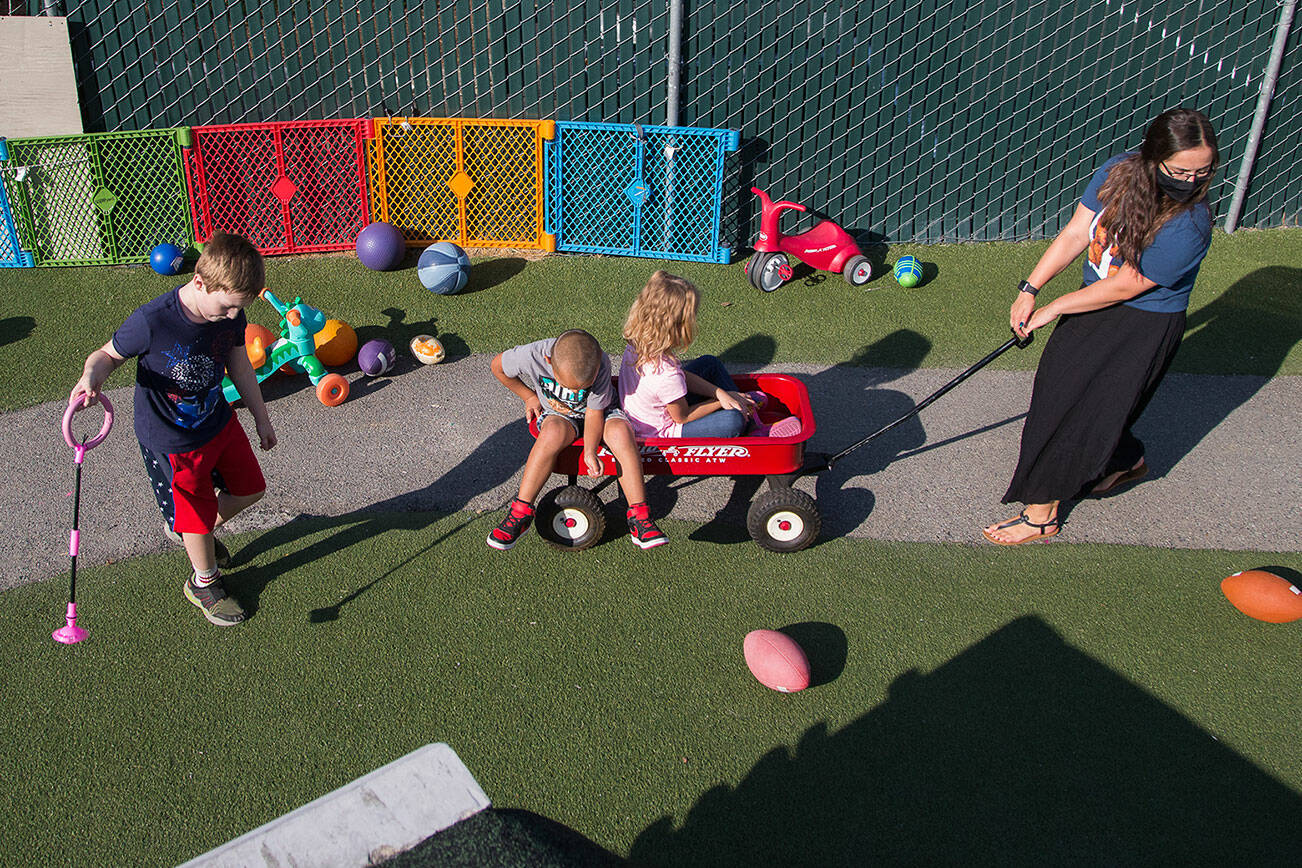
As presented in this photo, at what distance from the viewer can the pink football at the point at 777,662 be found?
3.63 meters

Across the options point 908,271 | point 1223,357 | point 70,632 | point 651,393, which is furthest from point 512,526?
point 1223,357

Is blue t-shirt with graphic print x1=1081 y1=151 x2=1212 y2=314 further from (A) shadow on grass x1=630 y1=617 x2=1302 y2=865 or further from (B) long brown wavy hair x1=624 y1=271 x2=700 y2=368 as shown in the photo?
(B) long brown wavy hair x1=624 y1=271 x2=700 y2=368

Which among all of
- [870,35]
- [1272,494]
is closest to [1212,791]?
[1272,494]

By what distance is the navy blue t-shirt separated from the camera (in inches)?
139

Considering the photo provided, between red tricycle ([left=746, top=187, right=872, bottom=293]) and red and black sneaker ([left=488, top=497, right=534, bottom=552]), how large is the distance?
349 cm

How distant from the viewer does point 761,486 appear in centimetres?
501

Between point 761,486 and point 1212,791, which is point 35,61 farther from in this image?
point 1212,791

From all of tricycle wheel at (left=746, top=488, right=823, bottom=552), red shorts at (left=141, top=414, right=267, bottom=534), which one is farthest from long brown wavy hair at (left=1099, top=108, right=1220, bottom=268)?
red shorts at (left=141, top=414, right=267, bottom=534)

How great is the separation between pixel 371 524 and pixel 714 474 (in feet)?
5.67

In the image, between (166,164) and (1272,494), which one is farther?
(166,164)

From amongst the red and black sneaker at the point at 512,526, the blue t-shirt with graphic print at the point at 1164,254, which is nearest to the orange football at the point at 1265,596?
the blue t-shirt with graphic print at the point at 1164,254

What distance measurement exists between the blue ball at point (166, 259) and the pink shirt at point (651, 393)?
4.64 meters

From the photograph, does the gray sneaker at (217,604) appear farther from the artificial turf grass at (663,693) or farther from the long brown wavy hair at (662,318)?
the long brown wavy hair at (662,318)

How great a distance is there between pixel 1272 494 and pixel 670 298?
339 cm
